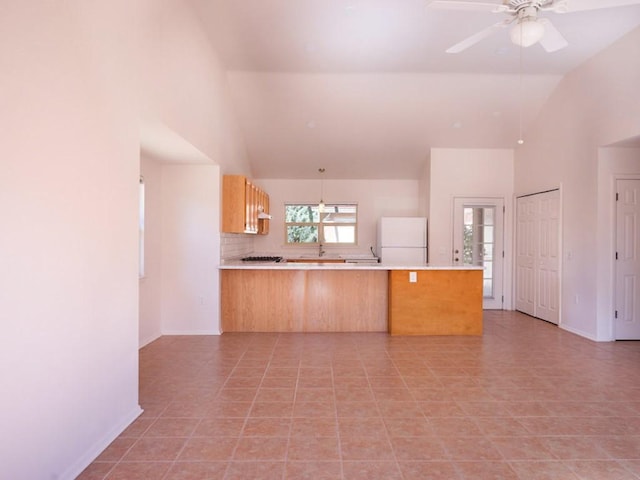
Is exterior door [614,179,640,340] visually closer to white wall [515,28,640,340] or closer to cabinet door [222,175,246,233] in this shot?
white wall [515,28,640,340]

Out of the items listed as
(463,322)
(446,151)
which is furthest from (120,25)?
(446,151)

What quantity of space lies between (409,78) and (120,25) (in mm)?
4062

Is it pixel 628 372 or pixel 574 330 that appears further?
pixel 574 330

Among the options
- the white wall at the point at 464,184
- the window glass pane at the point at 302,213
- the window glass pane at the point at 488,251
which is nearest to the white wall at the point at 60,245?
the white wall at the point at 464,184

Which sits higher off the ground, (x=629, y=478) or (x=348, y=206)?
(x=348, y=206)

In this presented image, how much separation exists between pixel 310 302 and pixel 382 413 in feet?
8.37

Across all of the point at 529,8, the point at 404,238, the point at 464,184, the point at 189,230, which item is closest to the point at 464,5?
the point at 529,8

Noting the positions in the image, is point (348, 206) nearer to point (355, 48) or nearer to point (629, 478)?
point (355, 48)

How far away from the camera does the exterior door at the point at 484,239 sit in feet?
22.6

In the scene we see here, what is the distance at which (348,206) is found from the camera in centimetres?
824

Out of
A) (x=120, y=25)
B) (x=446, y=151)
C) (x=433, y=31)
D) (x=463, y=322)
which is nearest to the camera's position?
(x=120, y=25)

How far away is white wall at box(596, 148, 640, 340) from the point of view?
4801 mm

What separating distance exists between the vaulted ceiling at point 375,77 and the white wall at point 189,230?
1.58 metres

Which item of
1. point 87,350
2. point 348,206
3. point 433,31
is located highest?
point 433,31
